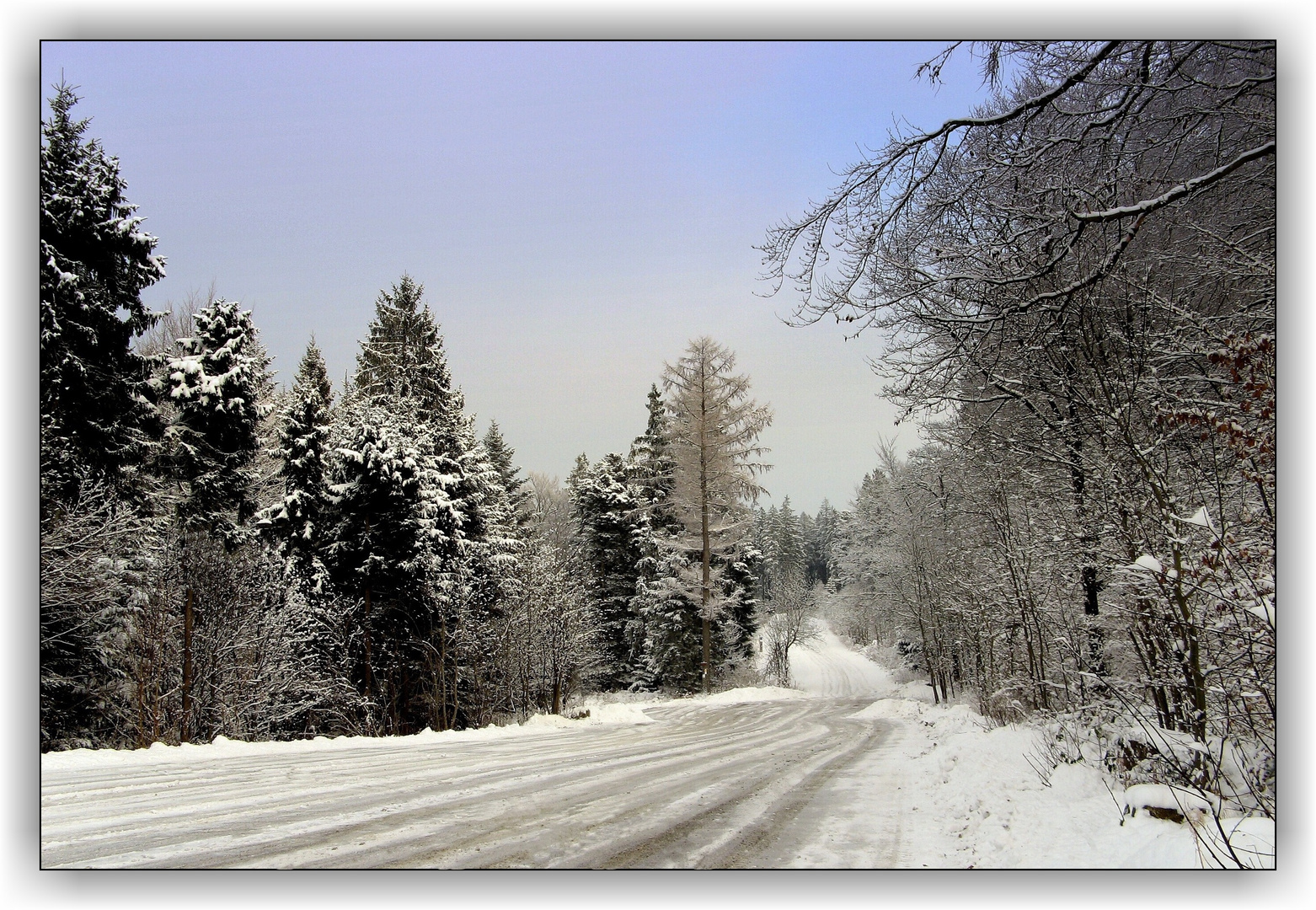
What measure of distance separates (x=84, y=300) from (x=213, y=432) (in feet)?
30.0

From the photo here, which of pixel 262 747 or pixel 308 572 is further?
pixel 308 572

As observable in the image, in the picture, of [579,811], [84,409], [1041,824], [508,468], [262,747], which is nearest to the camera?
[1041,824]

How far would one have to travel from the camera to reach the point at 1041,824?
4117mm

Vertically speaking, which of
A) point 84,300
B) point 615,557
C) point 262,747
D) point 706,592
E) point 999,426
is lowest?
point 706,592

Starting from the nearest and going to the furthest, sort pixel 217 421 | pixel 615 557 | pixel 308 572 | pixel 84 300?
pixel 84 300
pixel 217 421
pixel 308 572
pixel 615 557

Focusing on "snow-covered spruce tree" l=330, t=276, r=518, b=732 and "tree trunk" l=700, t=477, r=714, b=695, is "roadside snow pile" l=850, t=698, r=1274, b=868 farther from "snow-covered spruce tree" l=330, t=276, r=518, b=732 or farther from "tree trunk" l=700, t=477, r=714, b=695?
"tree trunk" l=700, t=477, r=714, b=695

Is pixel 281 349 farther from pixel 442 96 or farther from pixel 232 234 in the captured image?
pixel 442 96

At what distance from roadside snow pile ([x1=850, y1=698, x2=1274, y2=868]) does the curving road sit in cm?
31

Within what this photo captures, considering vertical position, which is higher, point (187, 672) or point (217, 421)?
point (217, 421)

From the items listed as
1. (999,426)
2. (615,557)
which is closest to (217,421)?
(999,426)

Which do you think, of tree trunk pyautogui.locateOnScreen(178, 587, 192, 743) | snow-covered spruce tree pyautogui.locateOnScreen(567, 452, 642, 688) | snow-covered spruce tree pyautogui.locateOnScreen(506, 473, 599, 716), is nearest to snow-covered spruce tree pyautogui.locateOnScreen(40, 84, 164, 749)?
tree trunk pyautogui.locateOnScreen(178, 587, 192, 743)

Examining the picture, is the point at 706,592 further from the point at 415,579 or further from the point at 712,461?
the point at 415,579
